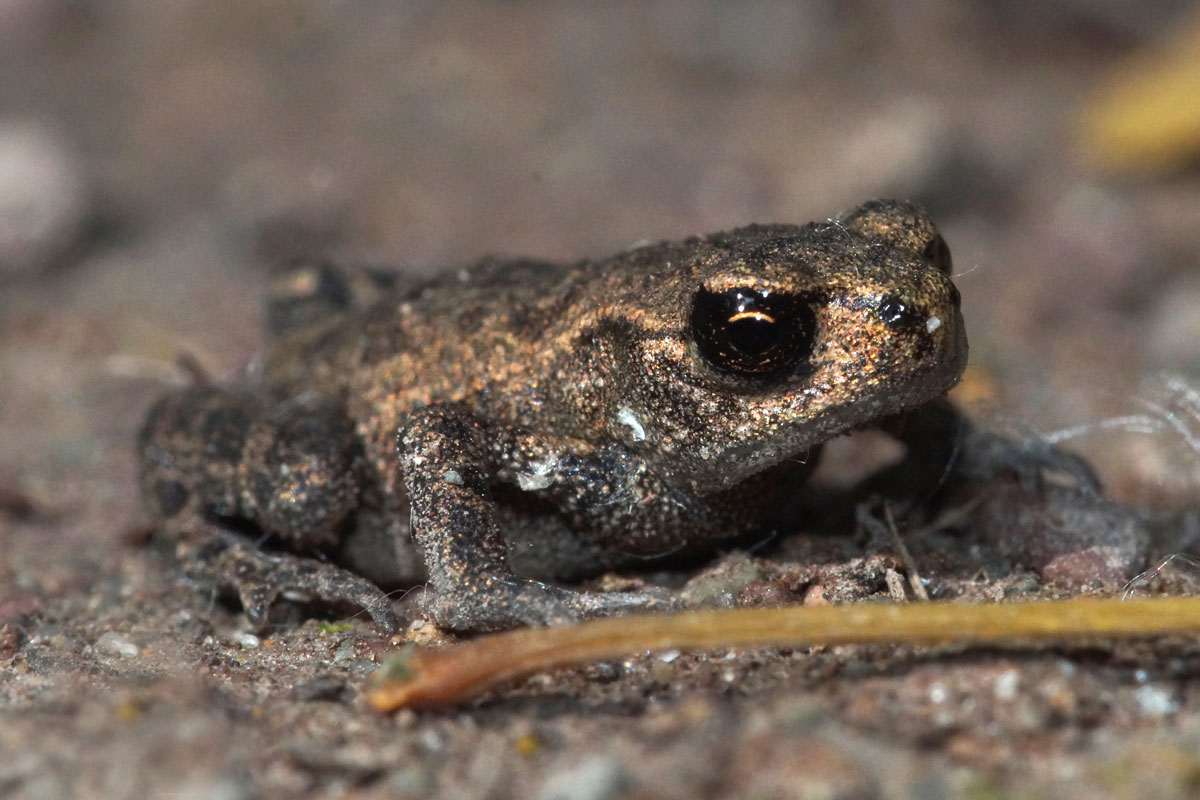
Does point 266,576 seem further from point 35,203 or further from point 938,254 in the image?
point 35,203

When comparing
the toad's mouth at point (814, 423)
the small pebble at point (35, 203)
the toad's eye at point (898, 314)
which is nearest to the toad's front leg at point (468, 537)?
the toad's mouth at point (814, 423)

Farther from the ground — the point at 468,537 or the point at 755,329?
the point at 755,329

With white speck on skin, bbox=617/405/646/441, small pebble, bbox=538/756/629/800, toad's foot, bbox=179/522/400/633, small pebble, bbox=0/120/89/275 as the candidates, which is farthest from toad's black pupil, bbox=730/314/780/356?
small pebble, bbox=0/120/89/275

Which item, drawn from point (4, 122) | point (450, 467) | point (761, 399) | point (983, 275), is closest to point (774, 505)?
point (761, 399)

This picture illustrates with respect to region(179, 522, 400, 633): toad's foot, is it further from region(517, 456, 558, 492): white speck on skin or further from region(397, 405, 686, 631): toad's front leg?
region(517, 456, 558, 492): white speck on skin

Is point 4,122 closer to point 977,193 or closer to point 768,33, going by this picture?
point 768,33

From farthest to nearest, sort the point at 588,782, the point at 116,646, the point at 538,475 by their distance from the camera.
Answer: the point at 538,475, the point at 116,646, the point at 588,782

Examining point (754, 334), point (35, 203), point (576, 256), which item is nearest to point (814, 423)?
point (754, 334)
